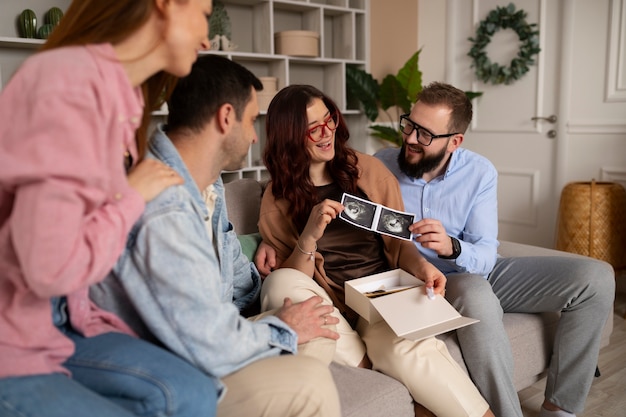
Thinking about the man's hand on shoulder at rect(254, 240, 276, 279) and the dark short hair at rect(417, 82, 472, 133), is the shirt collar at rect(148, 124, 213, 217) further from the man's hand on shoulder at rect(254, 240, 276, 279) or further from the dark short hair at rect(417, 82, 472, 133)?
the dark short hair at rect(417, 82, 472, 133)

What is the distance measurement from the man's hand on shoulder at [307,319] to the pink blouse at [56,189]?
566 millimetres

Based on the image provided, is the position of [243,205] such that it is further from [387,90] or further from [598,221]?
[387,90]

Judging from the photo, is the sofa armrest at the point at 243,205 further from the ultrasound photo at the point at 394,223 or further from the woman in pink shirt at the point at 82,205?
the woman in pink shirt at the point at 82,205

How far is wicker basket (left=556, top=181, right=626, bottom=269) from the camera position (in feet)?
11.8

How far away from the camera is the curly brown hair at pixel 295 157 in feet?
6.51

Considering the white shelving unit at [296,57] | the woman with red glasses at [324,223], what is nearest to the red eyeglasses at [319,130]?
the woman with red glasses at [324,223]

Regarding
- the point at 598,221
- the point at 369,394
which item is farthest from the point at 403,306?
the point at 598,221

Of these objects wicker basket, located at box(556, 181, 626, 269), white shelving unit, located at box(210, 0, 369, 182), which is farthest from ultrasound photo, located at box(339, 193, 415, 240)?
white shelving unit, located at box(210, 0, 369, 182)

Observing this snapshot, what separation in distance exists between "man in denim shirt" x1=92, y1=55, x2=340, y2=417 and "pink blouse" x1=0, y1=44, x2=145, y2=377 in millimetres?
152

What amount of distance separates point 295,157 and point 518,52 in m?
3.10

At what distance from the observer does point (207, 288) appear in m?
1.13

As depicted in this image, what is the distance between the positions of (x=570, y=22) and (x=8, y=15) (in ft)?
12.3

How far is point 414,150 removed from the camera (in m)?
2.24

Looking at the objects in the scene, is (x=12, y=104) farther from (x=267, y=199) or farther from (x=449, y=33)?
(x=449, y=33)
